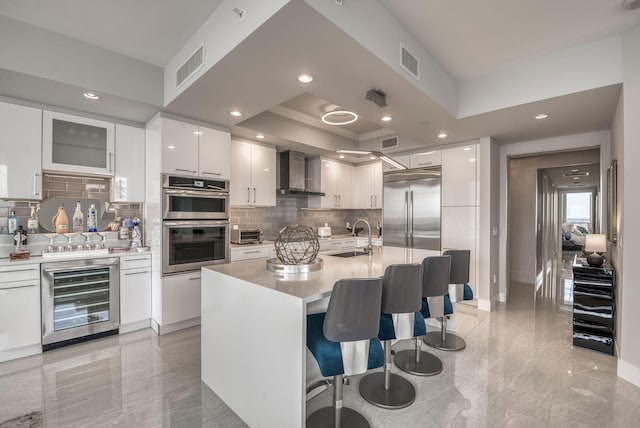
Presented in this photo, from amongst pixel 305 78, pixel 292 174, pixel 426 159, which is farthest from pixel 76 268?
pixel 426 159

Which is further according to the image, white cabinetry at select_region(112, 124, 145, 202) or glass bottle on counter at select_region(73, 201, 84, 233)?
white cabinetry at select_region(112, 124, 145, 202)

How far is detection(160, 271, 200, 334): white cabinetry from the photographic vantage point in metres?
3.36

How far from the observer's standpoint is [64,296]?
9.74 feet

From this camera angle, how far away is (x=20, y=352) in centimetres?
275

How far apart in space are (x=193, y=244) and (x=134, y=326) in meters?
1.13

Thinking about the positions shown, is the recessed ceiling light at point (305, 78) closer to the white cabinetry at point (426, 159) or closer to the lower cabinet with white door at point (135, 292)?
the lower cabinet with white door at point (135, 292)

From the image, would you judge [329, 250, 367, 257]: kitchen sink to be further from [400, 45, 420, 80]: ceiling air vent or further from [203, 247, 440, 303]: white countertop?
[400, 45, 420, 80]: ceiling air vent

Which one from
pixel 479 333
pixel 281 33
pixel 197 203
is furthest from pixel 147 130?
pixel 479 333

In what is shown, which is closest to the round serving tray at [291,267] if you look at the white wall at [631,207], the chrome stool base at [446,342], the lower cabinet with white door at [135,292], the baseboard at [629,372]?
the chrome stool base at [446,342]

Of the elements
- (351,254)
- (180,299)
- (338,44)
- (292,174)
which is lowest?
(180,299)

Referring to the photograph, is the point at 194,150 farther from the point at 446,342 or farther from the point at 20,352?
the point at 446,342

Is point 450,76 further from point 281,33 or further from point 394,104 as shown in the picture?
point 281,33

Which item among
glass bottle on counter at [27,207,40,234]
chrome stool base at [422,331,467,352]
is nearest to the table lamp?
chrome stool base at [422,331,467,352]

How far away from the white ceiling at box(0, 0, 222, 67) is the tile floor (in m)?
2.88
